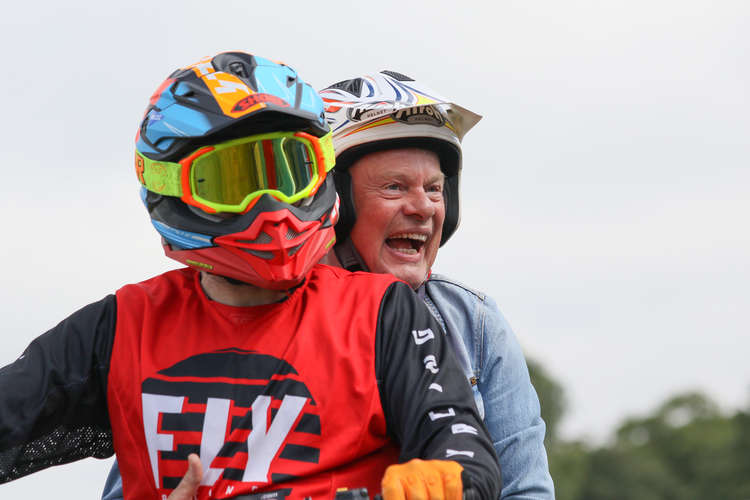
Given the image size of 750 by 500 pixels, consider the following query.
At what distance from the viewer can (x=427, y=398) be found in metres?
4.13

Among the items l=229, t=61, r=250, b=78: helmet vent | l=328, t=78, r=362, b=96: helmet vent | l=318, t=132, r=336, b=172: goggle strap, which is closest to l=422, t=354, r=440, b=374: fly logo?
l=318, t=132, r=336, b=172: goggle strap

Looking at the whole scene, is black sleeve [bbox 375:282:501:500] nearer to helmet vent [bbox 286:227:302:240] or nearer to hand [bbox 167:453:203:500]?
helmet vent [bbox 286:227:302:240]

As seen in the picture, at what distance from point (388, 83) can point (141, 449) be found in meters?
2.35

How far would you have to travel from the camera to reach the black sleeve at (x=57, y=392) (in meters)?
4.32

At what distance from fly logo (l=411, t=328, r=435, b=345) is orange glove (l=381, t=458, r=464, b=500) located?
585 mm

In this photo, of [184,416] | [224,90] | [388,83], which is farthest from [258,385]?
[388,83]

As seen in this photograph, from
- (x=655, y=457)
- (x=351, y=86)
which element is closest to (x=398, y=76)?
(x=351, y=86)

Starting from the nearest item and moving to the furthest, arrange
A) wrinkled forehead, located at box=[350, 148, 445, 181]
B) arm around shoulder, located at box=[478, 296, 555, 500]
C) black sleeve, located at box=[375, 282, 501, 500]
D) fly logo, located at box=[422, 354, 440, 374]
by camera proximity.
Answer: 1. black sleeve, located at box=[375, 282, 501, 500]
2. fly logo, located at box=[422, 354, 440, 374]
3. arm around shoulder, located at box=[478, 296, 555, 500]
4. wrinkled forehead, located at box=[350, 148, 445, 181]

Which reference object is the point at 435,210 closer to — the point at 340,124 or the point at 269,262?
the point at 340,124

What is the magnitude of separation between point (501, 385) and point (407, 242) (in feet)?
2.64

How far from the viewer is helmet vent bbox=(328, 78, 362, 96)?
5.98m

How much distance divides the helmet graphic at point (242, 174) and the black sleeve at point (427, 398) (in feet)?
1.29

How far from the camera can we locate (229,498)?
166 inches

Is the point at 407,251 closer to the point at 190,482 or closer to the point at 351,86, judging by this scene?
the point at 351,86
